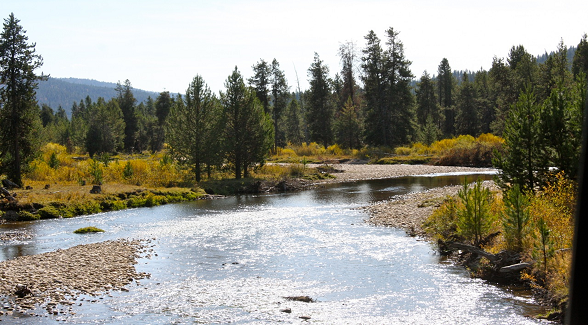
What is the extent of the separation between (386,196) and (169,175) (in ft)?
65.6

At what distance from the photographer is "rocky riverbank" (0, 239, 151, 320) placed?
41.2ft

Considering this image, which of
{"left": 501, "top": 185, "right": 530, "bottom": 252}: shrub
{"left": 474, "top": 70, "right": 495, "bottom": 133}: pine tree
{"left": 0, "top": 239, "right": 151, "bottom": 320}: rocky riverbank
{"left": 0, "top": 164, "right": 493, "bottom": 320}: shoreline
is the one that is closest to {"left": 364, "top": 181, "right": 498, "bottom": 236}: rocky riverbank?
{"left": 0, "top": 164, "right": 493, "bottom": 320}: shoreline

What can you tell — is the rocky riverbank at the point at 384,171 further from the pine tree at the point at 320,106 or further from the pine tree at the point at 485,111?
the pine tree at the point at 485,111

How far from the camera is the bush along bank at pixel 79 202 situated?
27348 millimetres

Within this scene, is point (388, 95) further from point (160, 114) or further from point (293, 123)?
point (160, 114)

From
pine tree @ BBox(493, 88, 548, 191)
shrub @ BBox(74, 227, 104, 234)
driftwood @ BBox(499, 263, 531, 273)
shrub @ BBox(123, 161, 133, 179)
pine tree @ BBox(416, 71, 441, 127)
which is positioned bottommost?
shrub @ BBox(74, 227, 104, 234)

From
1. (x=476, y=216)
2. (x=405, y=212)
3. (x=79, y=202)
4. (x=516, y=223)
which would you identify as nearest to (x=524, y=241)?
(x=516, y=223)

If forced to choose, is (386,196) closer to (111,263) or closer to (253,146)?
(253,146)

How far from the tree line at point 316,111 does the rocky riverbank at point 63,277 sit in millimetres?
15630

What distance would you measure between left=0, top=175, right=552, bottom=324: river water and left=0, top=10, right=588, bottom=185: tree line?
7.04 meters

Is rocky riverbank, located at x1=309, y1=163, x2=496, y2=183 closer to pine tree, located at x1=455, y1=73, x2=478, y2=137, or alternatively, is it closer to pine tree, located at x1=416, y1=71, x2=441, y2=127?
pine tree, located at x1=455, y1=73, x2=478, y2=137

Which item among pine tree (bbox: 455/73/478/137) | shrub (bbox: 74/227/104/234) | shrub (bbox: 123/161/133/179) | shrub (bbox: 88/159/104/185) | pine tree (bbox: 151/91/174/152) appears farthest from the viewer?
pine tree (bbox: 151/91/174/152)

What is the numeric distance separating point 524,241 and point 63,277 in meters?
14.5

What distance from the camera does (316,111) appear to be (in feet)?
266
